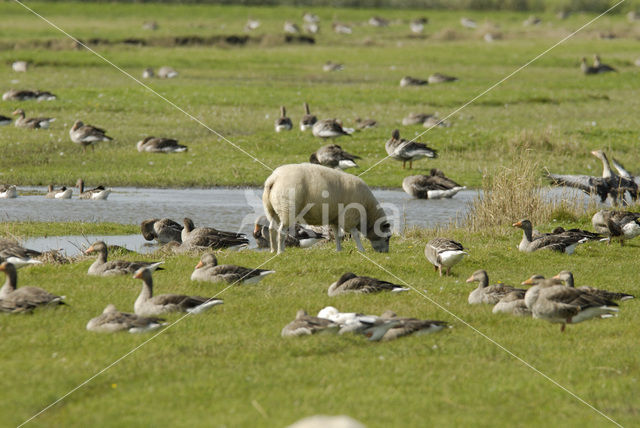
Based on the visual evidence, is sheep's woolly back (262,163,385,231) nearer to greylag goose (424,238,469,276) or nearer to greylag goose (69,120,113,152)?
greylag goose (424,238,469,276)

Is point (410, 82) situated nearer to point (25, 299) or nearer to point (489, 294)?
point (489, 294)

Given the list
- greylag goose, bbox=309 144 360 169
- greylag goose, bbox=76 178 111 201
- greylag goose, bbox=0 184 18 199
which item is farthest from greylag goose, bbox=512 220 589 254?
greylag goose, bbox=0 184 18 199

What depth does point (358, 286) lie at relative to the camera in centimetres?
1388

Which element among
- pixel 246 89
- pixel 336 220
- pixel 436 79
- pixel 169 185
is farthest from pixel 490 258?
pixel 436 79

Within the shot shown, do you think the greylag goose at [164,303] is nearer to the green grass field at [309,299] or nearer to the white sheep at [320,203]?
the green grass field at [309,299]

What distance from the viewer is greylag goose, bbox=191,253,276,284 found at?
14227 mm

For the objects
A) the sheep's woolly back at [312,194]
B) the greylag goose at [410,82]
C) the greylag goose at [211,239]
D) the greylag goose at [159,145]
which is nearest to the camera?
the sheep's woolly back at [312,194]

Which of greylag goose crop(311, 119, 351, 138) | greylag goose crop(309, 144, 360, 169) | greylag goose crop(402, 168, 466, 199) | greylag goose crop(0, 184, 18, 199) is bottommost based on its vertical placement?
greylag goose crop(402, 168, 466, 199)

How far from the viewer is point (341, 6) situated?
114062 millimetres

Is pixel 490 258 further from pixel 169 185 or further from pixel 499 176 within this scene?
pixel 169 185

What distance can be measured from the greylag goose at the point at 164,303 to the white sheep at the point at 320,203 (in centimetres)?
458

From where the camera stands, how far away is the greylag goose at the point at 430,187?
26875 millimetres

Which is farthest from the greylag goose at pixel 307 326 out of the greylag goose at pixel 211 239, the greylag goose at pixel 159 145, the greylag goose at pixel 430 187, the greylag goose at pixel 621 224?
the greylag goose at pixel 159 145

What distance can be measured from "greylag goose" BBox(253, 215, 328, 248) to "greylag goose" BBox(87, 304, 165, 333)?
7927mm
